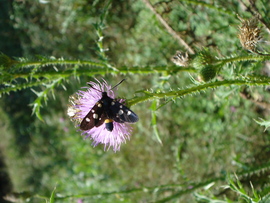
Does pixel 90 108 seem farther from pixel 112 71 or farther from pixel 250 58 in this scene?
pixel 250 58

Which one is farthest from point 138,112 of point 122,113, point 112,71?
point 122,113

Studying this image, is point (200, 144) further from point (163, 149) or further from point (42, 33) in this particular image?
point (42, 33)

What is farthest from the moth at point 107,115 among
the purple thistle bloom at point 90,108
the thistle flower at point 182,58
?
the thistle flower at point 182,58

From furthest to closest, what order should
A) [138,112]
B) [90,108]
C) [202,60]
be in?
1. [138,112]
2. [90,108]
3. [202,60]

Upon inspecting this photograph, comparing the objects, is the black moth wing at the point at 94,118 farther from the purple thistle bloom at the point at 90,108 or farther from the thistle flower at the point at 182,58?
the thistle flower at the point at 182,58

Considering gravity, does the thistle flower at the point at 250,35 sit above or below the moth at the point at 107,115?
above

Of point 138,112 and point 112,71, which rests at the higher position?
point 138,112

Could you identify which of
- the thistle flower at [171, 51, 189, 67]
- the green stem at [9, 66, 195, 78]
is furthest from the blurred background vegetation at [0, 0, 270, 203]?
the thistle flower at [171, 51, 189, 67]

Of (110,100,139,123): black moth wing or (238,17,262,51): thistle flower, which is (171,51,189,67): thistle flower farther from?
(110,100,139,123): black moth wing
